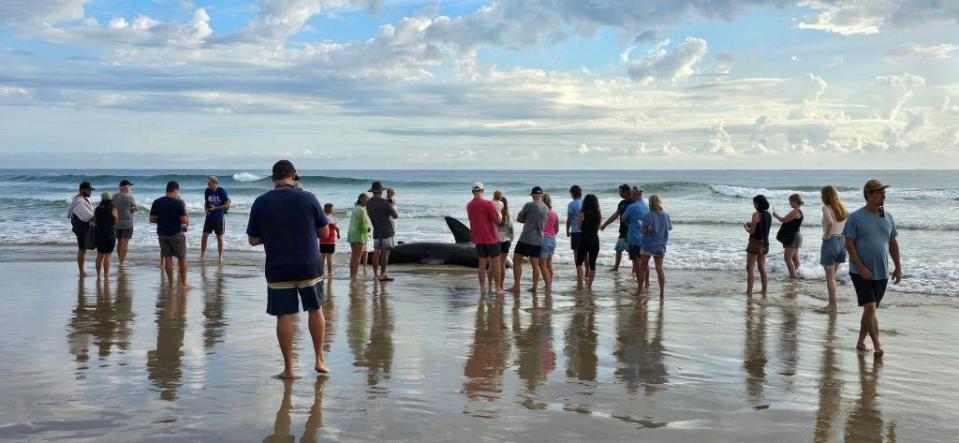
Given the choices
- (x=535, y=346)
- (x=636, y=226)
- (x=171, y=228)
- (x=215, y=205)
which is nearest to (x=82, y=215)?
(x=171, y=228)

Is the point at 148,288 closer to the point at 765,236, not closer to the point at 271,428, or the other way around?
the point at 271,428

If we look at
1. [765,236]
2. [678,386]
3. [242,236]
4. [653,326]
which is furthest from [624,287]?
[242,236]

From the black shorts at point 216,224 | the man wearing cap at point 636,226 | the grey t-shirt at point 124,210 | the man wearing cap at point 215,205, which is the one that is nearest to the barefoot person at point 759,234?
the man wearing cap at point 636,226

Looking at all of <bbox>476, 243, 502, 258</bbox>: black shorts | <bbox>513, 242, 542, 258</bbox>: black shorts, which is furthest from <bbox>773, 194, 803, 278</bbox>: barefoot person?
<bbox>476, 243, 502, 258</bbox>: black shorts

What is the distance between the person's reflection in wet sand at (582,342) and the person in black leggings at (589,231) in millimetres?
1752

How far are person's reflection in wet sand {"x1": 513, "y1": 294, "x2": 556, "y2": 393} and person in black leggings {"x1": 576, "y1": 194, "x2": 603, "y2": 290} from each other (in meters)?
2.25

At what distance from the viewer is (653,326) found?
32.0 ft

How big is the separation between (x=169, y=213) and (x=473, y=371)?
7.14 metres

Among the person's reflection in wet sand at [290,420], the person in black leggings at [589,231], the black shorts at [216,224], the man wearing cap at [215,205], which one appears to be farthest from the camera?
the black shorts at [216,224]

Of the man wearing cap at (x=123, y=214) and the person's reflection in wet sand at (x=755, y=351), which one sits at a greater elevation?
the man wearing cap at (x=123, y=214)

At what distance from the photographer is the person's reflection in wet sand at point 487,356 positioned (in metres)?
6.44

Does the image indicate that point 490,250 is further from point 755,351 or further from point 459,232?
point 459,232

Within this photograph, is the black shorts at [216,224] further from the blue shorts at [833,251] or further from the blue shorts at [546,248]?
the blue shorts at [833,251]

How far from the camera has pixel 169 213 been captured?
12461mm
